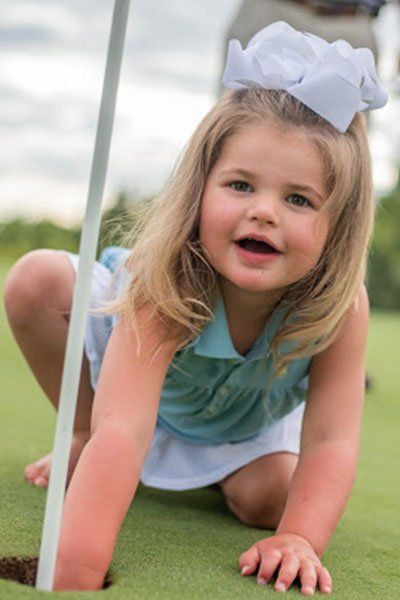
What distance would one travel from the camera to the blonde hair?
74.3 inches

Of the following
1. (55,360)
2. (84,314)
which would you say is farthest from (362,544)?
(84,314)

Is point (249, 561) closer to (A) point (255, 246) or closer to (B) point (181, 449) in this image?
(A) point (255, 246)

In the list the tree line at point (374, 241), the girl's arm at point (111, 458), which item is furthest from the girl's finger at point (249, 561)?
the tree line at point (374, 241)

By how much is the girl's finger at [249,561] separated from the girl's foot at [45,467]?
0.64 metres

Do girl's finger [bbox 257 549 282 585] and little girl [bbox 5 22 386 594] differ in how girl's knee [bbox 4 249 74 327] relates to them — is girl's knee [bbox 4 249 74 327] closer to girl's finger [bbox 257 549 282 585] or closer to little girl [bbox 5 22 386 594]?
little girl [bbox 5 22 386 594]

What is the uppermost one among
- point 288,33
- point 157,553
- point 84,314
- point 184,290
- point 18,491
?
point 288,33

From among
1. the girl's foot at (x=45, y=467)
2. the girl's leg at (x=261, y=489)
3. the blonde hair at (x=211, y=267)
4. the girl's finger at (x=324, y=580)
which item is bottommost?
the girl's foot at (x=45, y=467)

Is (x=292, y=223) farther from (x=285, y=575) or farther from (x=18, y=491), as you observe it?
(x=18, y=491)

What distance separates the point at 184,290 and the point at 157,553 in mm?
452

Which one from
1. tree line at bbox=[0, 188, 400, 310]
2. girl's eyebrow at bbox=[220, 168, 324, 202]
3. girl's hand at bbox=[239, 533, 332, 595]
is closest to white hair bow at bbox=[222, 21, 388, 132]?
girl's eyebrow at bbox=[220, 168, 324, 202]

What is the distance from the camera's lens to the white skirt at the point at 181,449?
236 cm

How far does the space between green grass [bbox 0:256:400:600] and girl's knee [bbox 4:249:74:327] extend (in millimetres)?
366

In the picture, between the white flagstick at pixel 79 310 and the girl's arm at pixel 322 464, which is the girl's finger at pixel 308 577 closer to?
the girl's arm at pixel 322 464

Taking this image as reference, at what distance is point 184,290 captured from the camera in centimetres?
194
